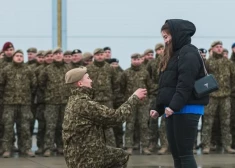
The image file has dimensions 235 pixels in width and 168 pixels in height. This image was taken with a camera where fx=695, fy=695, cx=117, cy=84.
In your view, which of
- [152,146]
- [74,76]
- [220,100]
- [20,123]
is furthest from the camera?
[152,146]

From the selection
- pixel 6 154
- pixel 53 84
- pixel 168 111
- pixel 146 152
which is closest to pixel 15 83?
pixel 53 84

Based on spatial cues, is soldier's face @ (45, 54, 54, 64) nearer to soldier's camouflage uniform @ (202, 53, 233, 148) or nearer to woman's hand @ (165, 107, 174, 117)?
soldier's camouflage uniform @ (202, 53, 233, 148)

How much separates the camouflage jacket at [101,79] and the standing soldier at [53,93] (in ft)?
1.78

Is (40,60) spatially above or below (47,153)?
above

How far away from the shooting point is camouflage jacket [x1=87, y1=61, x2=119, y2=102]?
12.0 m

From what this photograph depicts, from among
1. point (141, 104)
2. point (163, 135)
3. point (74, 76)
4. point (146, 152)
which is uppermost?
point (74, 76)

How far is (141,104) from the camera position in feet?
40.8

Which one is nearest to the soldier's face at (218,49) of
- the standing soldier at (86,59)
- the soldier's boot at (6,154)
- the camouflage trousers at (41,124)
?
the standing soldier at (86,59)

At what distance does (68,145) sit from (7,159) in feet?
16.2

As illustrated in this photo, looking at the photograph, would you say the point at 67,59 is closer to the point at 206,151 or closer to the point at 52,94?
the point at 52,94

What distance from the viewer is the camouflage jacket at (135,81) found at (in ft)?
40.7

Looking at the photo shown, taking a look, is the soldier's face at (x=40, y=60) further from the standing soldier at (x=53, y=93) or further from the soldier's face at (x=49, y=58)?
the standing soldier at (x=53, y=93)

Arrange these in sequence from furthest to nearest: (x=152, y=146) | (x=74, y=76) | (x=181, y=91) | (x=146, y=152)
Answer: (x=152, y=146)
(x=146, y=152)
(x=74, y=76)
(x=181, y=91)

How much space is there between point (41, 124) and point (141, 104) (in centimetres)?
185
